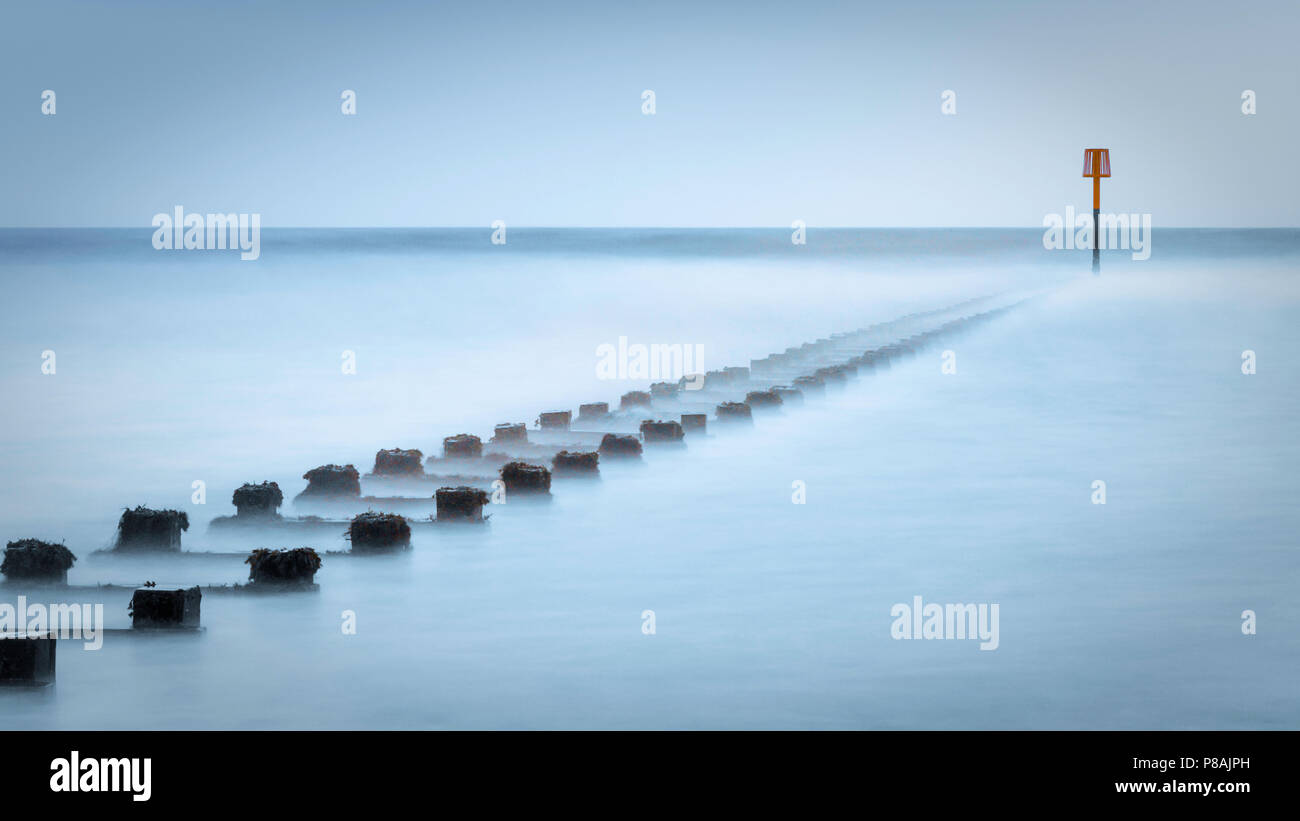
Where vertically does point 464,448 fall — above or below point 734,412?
below

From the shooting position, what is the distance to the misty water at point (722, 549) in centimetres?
487

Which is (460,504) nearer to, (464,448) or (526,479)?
(526,479)

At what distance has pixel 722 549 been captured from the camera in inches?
286

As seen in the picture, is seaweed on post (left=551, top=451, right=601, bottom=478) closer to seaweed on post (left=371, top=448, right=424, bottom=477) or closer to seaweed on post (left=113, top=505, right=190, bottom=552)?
seaweed on post (left=371, top=448, right=424, bottom=477)

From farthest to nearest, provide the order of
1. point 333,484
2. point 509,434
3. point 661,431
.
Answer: point 661,431 → point 509,434 → point 333,484

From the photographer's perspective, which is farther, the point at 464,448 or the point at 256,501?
the point at 464,448

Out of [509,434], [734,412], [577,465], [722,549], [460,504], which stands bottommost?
[722,549]

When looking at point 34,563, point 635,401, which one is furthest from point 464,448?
point 34,563

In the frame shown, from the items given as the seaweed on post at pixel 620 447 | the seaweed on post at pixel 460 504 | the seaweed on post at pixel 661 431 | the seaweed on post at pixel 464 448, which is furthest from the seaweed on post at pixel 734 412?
the seaweed on post at pixel 460 504

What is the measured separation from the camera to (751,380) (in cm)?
1447

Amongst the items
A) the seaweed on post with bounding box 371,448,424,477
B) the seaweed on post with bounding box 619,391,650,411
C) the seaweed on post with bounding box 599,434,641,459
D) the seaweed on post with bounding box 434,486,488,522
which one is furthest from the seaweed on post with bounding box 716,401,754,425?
the seaweed on post with bounding box 434,486,488,522

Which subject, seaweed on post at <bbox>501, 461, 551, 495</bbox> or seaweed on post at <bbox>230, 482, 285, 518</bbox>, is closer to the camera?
seaweed on post at <bbox>230, 482, 285, 518</bbox>

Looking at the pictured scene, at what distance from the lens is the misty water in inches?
192
